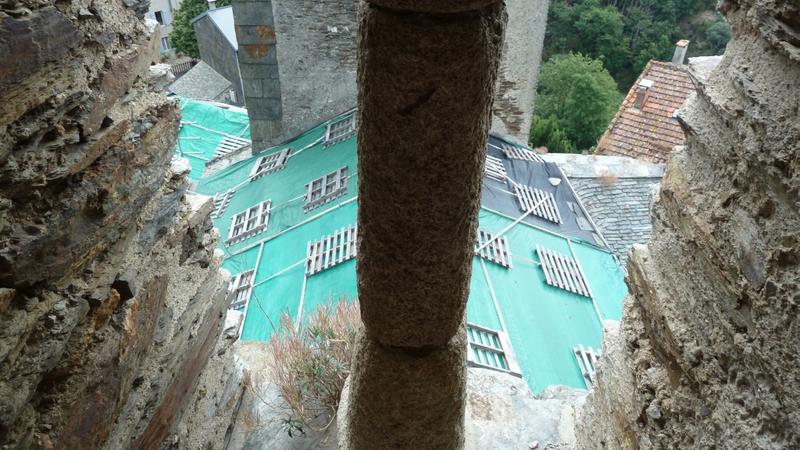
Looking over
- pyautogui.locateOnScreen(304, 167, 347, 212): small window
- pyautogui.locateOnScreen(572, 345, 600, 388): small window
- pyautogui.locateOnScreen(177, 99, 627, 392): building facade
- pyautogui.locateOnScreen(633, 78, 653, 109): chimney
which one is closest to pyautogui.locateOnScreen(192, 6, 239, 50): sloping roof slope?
pyautogui.locateOnScreen(177, 99, 627, 392): building facade

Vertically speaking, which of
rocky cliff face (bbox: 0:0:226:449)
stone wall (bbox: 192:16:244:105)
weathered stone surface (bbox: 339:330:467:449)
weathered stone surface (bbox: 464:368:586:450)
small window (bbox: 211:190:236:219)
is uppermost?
rocky cliff face (bbox: 0:0:226:449)

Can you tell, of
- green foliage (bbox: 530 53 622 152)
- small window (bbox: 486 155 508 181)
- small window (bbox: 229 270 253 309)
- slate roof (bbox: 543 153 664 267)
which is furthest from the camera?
green foliage (bbox: 530 53 622 152)

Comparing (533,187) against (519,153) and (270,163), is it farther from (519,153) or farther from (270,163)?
(270,163)

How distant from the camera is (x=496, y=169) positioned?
18.6 feet

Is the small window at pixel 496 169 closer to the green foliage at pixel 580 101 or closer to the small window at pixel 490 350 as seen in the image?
the small window at pixel 490 350

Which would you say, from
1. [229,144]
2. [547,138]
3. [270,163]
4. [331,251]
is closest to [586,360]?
[331,251]

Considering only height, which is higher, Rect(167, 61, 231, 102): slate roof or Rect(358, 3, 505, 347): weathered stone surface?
A: Rect(358, 3, 505, 347): weathered stone surface

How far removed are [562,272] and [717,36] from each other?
15935mm

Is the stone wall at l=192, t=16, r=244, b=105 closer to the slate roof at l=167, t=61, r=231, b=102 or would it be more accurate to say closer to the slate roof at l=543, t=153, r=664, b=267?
the slate roof at l=167, t=61, r=231, b=102

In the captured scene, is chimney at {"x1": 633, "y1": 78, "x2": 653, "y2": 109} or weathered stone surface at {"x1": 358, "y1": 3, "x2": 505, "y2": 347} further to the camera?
chimney at {"x1": 633, "y1": 78, "x2": 653, "y2": 109}

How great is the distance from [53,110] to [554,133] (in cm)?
1196

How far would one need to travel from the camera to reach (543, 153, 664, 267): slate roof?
660 centimetres

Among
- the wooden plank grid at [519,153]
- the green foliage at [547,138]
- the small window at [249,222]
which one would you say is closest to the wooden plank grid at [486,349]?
the small window at [249,222]

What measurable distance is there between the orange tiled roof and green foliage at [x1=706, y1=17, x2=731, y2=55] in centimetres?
957
